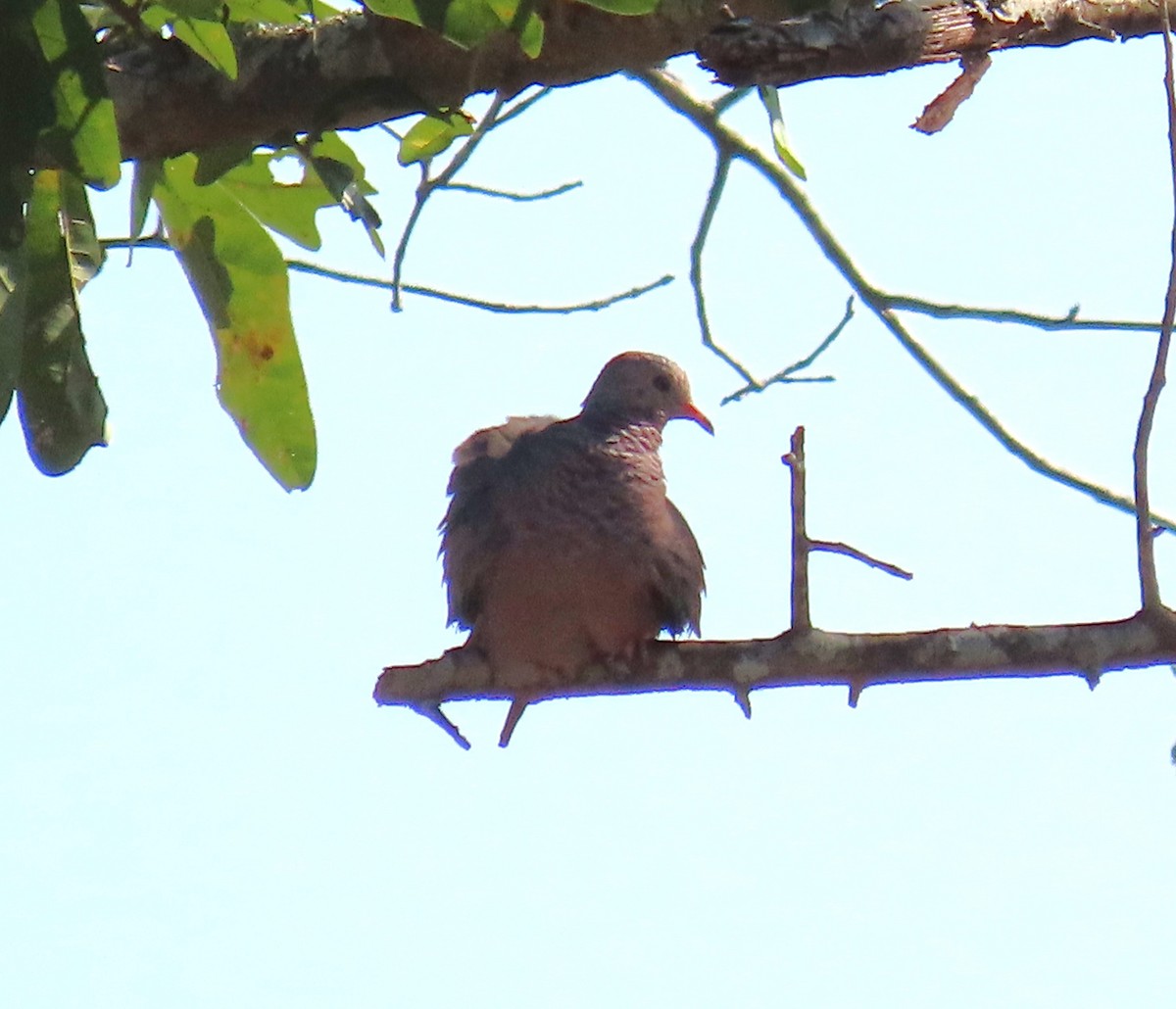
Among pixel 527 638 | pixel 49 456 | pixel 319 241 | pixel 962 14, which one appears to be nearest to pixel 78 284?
pixel 49 456

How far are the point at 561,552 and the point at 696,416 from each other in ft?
4.73

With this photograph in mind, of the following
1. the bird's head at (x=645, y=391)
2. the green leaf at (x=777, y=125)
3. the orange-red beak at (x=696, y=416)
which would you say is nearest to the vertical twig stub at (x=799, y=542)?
the green leaf at (x=777, y=125)

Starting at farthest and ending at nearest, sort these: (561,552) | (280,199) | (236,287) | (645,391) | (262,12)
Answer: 1. (645,391)
2. (561,552)
3. (280,199)
4. (236,287)
5. (262,12)

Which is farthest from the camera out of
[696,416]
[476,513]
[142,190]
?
[696,416]

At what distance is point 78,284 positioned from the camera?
2643mm

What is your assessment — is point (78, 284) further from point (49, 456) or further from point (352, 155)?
point (352, 155)

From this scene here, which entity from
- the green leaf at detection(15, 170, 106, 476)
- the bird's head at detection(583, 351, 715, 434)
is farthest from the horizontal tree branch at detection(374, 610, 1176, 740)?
the bird's head at detection(583, 351, 715, 434)

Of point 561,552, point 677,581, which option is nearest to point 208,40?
point 561,552

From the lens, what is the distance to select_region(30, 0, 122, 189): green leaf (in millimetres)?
2221

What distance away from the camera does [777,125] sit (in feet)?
10.7

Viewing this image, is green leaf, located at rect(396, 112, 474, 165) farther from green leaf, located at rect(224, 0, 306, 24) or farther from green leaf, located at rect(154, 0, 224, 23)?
green leaf, located at rect(154, 0, 224, 23)

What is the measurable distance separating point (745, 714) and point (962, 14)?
3.69 ft

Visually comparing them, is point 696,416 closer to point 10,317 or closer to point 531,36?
point 531,36

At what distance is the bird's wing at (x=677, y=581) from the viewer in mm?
3619
